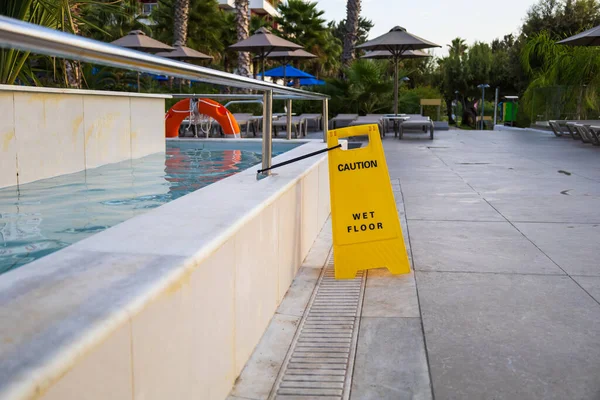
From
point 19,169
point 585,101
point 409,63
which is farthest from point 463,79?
point 19,169

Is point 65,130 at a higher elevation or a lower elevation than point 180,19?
lower

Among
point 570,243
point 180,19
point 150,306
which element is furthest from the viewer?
point 180,19

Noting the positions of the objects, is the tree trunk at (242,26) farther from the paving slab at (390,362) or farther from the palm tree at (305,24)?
the paving slab at (390,362)

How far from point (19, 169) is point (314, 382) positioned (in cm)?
436

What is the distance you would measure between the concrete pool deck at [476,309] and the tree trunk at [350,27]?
1806 centimetres

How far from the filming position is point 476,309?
135 inches

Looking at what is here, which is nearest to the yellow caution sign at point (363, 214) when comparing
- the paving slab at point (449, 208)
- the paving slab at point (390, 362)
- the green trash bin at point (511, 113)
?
the paving slab at point (390, 362)

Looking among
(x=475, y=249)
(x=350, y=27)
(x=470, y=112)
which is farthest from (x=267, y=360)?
(x=470, y=112)

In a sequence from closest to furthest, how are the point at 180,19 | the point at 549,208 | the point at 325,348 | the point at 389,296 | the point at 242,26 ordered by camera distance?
1. the point at 325,348
2. the point at 389,296
3. the point at 549,208
4. the point at 242,26
5. the point at 180,19

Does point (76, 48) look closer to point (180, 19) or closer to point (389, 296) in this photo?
point (389, 296)

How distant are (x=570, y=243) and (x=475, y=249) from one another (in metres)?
0.79

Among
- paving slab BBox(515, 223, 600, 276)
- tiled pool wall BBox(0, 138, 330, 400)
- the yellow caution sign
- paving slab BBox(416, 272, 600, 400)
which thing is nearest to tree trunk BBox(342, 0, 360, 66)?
paving slab BBox(515, 223, 600, 276)

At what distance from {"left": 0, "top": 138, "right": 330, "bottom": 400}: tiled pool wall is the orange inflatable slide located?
881cm

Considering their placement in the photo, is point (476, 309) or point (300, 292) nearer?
point (476, 309)
